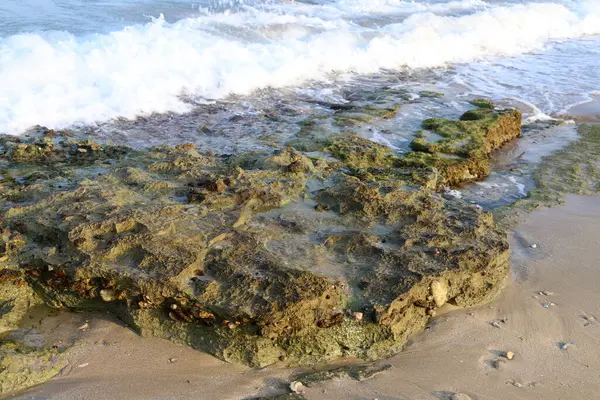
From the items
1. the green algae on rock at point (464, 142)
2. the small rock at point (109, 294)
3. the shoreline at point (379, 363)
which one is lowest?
the shoreline at point (379, 363)

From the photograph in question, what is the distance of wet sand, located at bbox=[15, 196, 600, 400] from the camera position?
9.09ft

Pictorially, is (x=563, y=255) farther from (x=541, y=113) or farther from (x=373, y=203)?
(x=541, y=113)

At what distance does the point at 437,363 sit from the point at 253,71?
20.9 ft

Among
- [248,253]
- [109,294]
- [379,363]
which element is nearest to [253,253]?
[248,253]

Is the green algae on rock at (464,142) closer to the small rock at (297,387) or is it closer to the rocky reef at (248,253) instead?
the rocky reef at (248,253)

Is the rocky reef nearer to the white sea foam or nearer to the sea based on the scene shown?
the sea

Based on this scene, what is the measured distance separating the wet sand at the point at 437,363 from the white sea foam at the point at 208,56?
3.97 meters

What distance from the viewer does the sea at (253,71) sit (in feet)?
20.9

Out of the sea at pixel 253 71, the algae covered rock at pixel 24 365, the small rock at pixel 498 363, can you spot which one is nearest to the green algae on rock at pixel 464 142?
the sea at pixel 253 71

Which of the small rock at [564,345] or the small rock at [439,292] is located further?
the small rock at [439,292]

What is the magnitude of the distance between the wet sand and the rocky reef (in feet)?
0.36

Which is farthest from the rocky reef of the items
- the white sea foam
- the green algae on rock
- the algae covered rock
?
the white sea foam

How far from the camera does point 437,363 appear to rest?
120 inches

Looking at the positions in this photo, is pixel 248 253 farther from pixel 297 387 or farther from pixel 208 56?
pixel 208 56
